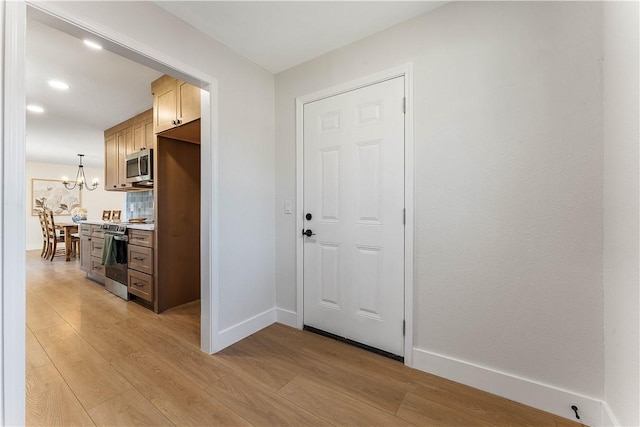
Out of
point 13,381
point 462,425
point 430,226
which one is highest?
point 430,226

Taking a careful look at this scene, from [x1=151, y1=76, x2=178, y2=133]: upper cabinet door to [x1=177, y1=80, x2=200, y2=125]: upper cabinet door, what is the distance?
0.09 metres

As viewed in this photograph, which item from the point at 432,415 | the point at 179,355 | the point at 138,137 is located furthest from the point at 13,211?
the point at 138,137

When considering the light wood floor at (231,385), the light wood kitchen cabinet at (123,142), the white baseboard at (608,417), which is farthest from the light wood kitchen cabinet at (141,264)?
the white baseboard at (608,417)

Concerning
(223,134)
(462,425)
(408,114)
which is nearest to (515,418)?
(462,425)

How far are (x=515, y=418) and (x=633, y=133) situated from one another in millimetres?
1461

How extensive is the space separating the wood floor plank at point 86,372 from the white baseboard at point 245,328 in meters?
0.63

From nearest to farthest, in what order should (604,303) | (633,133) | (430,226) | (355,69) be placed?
(633,133), (604,303), (430,226), (355,69)

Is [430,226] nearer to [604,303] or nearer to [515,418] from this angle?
[604,303]

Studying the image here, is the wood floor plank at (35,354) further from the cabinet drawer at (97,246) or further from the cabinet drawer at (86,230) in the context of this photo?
the cabinet drawer at (86,230)

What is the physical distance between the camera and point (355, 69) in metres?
2.02

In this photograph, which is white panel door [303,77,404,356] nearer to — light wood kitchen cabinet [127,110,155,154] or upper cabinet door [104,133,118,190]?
light wood kitchen cabinet [127,110,155,154]

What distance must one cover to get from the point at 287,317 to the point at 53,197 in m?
8.56

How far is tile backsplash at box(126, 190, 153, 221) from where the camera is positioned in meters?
3.83

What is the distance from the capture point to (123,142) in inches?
154
